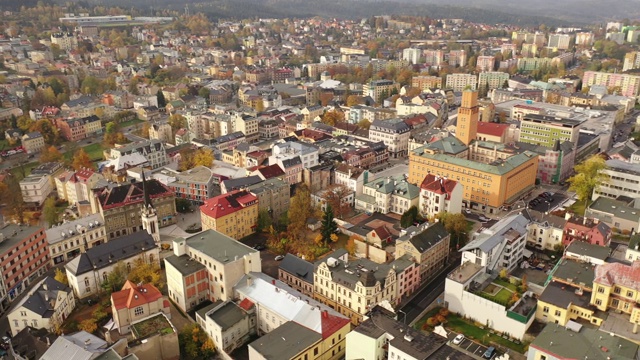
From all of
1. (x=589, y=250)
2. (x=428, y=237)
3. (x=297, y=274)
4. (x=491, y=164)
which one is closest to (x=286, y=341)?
(x=297, y=274)

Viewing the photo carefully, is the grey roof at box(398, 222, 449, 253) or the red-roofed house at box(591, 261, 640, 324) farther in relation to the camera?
the grey roof at box(398, 222, 449, 253)

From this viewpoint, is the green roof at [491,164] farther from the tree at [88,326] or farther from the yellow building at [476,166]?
the tree at [88,326]

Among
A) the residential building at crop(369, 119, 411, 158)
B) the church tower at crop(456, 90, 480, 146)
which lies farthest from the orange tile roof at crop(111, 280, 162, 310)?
the residential building at crop(369, 119, 411, 158)

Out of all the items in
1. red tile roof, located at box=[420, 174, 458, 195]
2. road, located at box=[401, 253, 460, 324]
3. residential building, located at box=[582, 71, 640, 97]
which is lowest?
road, located at box=[401, 253, 460, 324]

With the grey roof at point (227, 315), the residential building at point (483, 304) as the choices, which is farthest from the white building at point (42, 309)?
the residential building at point (483, 304)

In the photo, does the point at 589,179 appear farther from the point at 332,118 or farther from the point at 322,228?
the point at 332,118

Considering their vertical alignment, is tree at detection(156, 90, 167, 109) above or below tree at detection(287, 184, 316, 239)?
above

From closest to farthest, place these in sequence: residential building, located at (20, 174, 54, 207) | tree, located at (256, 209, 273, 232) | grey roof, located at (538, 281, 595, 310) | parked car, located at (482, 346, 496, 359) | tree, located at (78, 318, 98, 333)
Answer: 1. parked car, located at (482, 346, 496, 359)
2. grey roof, located at (538, 281, 595, 310)
3. tree, located at (78, 318, 98, 333)
4. tree, located at (256, 209, 273, 232)
5. residential building, located at (20, 174, 54, 207)

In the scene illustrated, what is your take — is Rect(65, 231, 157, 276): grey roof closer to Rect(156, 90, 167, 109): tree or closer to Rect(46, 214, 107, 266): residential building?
Rect(46, 214, 107, 266): residential building
